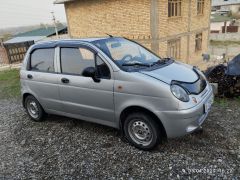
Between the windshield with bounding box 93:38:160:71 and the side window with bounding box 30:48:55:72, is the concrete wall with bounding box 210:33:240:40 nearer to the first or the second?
the windshield with bounding box 93:38:160:71

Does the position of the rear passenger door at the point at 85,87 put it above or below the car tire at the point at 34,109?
above

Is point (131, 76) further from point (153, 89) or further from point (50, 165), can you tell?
point (50, 165)

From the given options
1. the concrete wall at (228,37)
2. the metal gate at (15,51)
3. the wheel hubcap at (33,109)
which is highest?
the wheel hubcap at (33,109)

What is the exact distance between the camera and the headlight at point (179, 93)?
335 centimetres

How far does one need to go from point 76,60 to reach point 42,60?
1007 mm

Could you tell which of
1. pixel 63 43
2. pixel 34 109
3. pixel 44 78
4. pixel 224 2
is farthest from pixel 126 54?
pixel 224 2

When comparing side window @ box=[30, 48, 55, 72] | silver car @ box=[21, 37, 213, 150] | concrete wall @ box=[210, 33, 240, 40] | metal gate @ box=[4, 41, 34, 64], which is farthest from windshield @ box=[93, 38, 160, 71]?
concrete wall @ box=[210, 33, 240, 40]

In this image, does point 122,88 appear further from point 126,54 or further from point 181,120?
point 181,120

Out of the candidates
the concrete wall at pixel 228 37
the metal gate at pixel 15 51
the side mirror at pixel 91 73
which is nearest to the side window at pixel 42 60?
the side mirror at pixel 91 73

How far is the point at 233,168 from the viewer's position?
3307mm

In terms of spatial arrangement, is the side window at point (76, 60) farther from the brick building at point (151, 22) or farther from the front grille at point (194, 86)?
the brick building at point (151, 22)

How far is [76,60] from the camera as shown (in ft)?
14.0

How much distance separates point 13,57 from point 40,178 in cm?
2022

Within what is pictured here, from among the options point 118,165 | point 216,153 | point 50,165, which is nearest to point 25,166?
point 50,165
